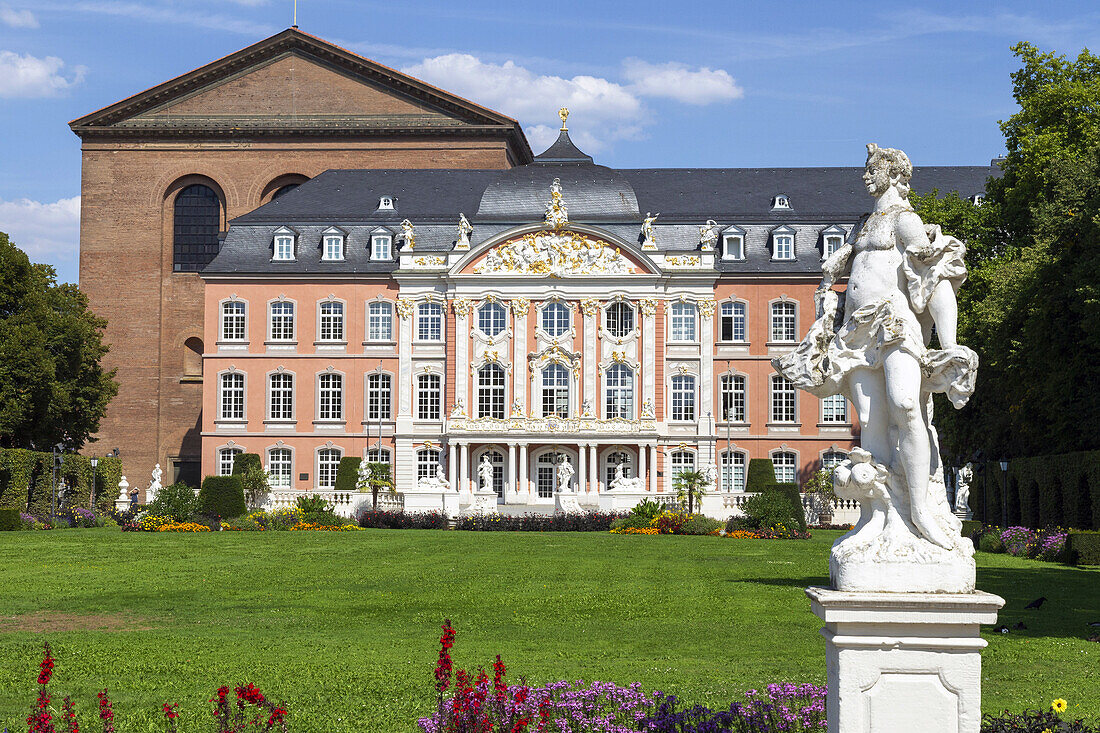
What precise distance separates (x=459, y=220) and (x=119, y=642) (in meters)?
47.4

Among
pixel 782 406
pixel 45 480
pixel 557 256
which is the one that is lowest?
pixel 45 480

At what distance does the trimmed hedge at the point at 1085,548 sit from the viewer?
2884 centimetres

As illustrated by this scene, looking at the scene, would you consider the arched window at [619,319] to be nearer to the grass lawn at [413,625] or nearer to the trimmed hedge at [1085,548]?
the grass lawn at [413,625]

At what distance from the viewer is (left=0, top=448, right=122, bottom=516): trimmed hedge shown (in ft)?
149

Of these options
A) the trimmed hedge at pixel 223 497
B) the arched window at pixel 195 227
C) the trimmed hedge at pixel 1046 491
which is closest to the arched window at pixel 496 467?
the trimmed hedge at pixel 223 497

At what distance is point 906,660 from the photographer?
23.3ft

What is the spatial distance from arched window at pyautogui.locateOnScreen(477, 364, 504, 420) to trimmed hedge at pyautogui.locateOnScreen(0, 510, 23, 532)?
2154 centimetres

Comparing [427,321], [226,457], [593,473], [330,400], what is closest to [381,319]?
[427,321]

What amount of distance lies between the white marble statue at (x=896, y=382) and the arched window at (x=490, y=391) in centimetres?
5123

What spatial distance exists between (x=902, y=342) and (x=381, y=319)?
2114 inches

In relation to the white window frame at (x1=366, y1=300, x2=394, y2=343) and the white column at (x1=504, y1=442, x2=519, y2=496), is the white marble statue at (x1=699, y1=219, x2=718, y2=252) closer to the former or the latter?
the white column at (x1=504, y1=442, x2=519, y2=496)

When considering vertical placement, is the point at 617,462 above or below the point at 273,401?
below

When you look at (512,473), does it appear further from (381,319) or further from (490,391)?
(381,319)

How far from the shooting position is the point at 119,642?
49.6 feet
